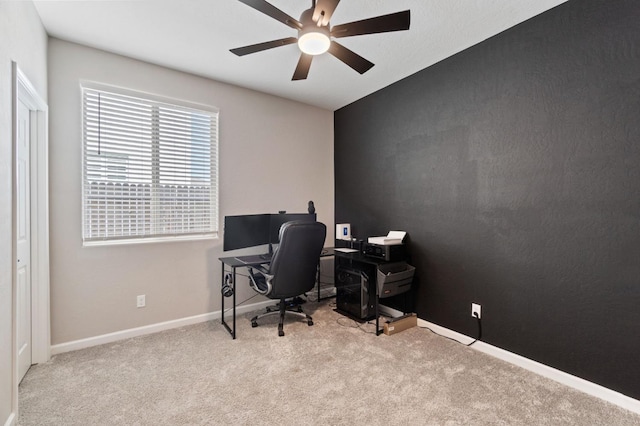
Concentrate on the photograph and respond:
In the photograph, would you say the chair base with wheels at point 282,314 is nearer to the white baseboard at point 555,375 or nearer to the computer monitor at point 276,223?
the computer monitor at point 276,223

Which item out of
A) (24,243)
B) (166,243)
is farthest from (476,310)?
(24,243)

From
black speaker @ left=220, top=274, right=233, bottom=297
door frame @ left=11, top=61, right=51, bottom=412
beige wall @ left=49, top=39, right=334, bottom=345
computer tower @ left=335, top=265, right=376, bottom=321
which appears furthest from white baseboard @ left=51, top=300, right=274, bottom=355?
computer tower @ left=335, top=265, right=376, bottom=321

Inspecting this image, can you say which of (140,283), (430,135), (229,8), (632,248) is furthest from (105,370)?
(632,248)

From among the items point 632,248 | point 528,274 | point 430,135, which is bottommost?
point 528,274

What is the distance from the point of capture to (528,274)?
2.20m

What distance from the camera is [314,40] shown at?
174cm

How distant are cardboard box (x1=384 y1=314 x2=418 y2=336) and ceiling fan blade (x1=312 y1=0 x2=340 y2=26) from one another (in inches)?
99.9

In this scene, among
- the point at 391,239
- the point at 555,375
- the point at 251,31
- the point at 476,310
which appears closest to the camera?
the point at 555,375

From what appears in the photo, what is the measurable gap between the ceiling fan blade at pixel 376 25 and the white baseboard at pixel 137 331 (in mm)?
2929

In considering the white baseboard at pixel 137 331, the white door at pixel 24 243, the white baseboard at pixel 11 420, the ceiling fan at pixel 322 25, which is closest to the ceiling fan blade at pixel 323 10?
the ceiling fan at pixel 322 25

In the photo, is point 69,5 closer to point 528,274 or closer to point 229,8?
point 229,8

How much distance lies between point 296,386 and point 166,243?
6.21ft

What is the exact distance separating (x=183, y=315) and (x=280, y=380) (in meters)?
1.51

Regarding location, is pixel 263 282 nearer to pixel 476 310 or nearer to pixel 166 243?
pixel 166 243
